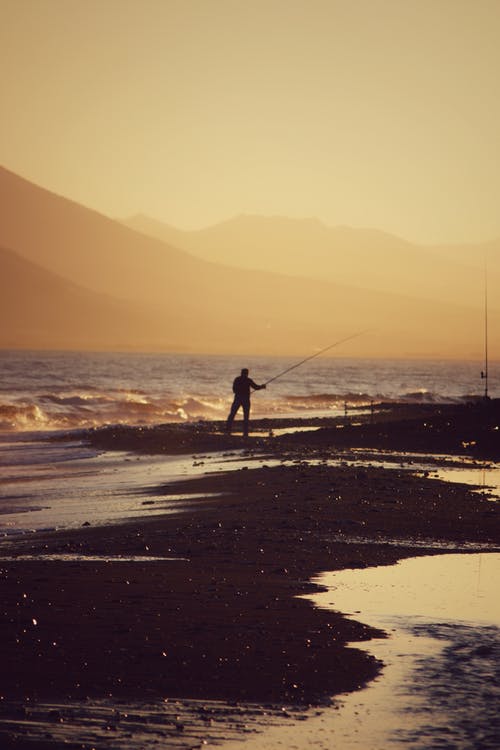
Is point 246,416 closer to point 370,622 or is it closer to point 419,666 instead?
point 370,622

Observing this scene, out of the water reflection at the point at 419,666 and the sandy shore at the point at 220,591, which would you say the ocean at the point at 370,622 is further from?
the sandy shore at the point at 220,591

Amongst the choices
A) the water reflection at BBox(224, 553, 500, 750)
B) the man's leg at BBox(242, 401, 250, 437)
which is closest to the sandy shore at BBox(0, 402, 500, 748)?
the water reflection at BBox(224, 553, 500, 750)

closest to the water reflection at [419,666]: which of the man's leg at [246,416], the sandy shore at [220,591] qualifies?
the sandy shore at [220,591]

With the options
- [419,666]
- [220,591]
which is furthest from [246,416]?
[419,666]

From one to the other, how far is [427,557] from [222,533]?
2137 mm

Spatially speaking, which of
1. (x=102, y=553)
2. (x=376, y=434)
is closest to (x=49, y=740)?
(x=102, y=553)

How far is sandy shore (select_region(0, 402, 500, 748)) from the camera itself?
5723 mm

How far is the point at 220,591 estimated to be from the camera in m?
7.93

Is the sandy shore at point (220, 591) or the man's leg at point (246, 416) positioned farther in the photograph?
the man's leg at point (246, 416)

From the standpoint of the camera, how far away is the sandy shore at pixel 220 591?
225 inches

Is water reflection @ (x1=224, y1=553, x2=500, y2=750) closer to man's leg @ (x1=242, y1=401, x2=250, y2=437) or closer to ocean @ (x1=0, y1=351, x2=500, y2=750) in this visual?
ocean @ (x1=0, y1=351, x2=500, y2=750)

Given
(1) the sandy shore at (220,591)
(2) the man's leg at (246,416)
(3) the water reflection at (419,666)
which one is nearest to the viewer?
(3) the water reflection at (419,666)

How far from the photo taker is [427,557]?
9664mm

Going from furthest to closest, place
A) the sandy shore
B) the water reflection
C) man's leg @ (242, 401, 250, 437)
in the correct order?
1. man's leg @ (242, 401, 250, 437)
2. the sandy shore
3. the water reflection
